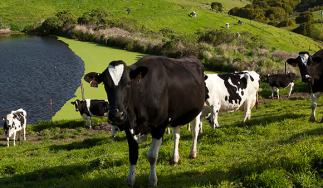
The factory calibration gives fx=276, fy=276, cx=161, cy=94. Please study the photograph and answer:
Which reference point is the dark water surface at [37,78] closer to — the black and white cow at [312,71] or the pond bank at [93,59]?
the pond bank at [93,59]

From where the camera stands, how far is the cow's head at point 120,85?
4.23 m

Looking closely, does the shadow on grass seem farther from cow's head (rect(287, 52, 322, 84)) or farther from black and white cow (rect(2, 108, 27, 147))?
cow's head (rect(287, 52, 322, 84))

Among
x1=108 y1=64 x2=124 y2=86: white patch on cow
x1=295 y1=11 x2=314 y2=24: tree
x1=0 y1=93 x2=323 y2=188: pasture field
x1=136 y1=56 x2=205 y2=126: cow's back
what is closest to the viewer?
x1=108 y1=64 x2=124 y2=86: white patch on cow

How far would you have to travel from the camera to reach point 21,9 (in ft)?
248

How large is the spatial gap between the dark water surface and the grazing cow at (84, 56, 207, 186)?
12457 millimetres

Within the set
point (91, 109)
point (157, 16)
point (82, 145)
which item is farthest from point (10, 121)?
point (157, 16)

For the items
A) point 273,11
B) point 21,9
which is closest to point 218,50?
point 21,9

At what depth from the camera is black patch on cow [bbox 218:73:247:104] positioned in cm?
1022

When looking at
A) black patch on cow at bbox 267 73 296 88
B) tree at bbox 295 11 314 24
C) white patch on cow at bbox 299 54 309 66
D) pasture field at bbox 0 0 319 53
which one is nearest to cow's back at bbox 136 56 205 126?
white patch on cow at bbox 299 54 309 66

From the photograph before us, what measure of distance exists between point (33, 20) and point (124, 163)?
74296 mm

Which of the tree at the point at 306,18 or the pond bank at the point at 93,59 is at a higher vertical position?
the tree at the point at 306,18

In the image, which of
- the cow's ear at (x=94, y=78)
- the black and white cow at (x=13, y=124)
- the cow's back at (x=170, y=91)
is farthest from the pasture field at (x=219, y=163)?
the black and white cow at (x=13, y=124)

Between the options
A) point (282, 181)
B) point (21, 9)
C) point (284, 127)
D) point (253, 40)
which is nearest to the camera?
point (282, 181)

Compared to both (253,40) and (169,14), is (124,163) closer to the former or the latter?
(253,40)
